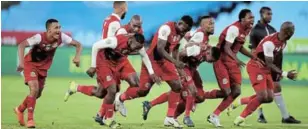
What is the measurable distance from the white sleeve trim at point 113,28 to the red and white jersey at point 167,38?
1.34 feet

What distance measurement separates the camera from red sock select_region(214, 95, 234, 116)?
6492 millimetres

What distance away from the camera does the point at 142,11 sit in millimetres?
6891

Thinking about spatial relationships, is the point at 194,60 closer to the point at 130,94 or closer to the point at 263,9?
the point at 130,94

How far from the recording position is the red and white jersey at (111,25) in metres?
6.32

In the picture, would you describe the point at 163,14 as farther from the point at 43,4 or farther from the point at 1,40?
the point at 1,40

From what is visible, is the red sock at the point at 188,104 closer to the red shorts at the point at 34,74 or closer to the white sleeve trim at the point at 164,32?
the white sleeve trim at the point at 164,32

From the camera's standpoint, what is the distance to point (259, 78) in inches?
251

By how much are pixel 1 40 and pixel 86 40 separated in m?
0.96

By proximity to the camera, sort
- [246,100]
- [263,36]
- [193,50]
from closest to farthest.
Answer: [193,50], [246,100], [263,36]

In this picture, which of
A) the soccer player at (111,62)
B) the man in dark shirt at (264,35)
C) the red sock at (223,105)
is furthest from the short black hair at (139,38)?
the man in dark shirt at (264,35)

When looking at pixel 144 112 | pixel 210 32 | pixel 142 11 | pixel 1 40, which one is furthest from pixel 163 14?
pixel 1 40

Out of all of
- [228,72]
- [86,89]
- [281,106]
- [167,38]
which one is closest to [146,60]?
[167,38]

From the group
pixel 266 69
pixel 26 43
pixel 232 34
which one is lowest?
pixel 266 69

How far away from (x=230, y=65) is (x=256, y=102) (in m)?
0.50
